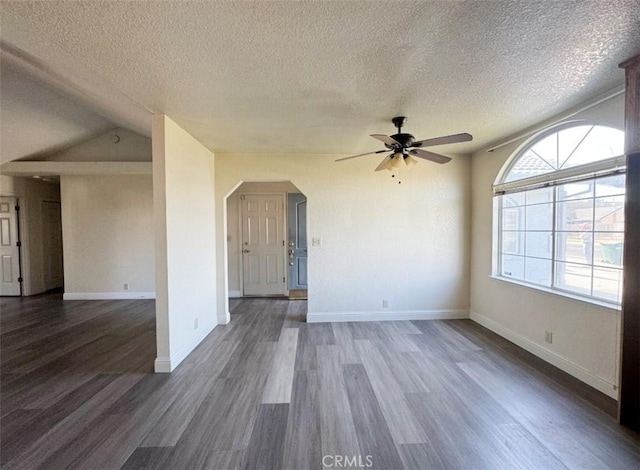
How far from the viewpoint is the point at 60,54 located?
1868 mm

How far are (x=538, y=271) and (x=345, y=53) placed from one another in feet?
10.5

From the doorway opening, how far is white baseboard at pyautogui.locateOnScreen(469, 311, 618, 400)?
3481 mm

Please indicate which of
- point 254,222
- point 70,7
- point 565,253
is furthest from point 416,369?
point 254,222

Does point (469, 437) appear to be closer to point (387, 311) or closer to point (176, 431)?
point (176, 431)

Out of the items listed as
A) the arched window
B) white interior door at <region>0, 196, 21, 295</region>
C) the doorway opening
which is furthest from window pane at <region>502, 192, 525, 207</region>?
white interior door at <region>0, 196, 21, 295</region>

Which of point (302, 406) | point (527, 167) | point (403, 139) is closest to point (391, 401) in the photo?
point (302, 406)

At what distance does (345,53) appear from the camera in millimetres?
1747

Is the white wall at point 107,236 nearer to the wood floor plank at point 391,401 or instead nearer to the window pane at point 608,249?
the wood floor plank at point 391,401

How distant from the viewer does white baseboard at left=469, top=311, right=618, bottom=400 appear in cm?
234

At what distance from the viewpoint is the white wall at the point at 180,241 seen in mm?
2754

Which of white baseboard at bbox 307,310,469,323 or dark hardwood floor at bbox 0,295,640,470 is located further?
white baseboard at bbox 307,310,469,323

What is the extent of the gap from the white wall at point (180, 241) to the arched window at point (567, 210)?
3939 mm

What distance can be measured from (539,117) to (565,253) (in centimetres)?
141

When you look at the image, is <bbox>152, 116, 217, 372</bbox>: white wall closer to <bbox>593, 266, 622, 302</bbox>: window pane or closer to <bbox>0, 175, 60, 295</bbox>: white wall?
<bbox>593, 266, 622, 302</bbox>: window pane
